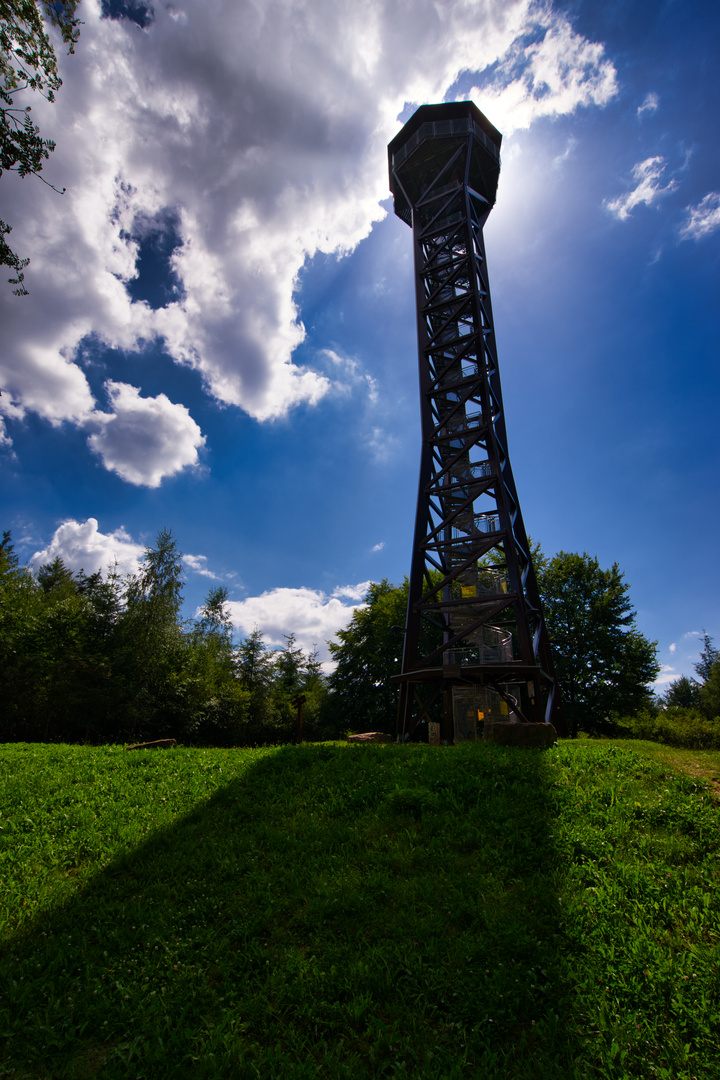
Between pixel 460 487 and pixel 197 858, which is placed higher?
pixel 460 487

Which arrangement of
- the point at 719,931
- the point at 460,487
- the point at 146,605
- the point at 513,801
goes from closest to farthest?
the point at 719,931, the point at 513,801, the point at 460,487, the point at 146,605

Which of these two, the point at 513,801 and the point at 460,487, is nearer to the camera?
the point at 513,801

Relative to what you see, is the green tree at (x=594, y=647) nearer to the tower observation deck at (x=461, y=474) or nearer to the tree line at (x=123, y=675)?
the tower observation deck at (x=461, y=474)

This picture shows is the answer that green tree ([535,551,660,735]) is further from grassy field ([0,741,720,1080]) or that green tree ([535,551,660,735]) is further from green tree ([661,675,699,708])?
green tree ([661,675,699,708])

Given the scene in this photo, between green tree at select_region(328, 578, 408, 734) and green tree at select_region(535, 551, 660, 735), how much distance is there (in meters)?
9.05

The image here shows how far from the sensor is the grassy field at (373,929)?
3070mm

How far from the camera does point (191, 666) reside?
28.1 metres

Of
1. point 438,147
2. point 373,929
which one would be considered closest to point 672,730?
point 373,929

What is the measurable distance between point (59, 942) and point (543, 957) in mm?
4089

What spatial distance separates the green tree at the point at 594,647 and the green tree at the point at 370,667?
9049mm

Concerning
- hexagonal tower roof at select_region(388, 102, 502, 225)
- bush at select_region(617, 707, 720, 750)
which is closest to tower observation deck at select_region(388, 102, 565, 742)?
hexagonal tower roof at select_region(388, 102, 502, 225)

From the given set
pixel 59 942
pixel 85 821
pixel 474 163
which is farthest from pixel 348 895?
pixel 474 163

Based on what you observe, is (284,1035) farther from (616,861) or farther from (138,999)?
(616,861)

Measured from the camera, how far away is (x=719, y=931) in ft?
12.5
